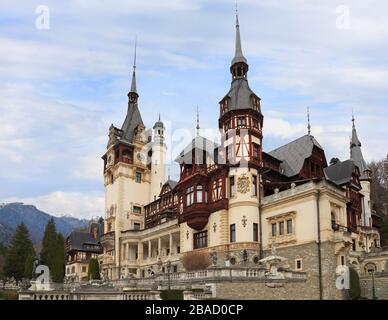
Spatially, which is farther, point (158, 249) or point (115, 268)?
point (115, 268)

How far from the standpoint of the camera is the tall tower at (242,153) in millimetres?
38031

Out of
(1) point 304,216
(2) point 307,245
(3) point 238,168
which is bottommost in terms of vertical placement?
(2) point 307,245

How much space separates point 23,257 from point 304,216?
1954 inches

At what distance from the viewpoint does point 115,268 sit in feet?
184

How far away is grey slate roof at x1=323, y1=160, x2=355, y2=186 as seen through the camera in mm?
47344

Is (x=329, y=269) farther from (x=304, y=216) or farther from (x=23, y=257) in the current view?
(x=23, y=257)

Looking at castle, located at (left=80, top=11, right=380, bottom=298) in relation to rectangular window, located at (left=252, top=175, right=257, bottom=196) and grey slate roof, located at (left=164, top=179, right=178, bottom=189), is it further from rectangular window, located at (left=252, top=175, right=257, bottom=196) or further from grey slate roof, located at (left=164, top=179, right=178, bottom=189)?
grey slate roof, located at (left=164, top=179, right=178, bottom=189)

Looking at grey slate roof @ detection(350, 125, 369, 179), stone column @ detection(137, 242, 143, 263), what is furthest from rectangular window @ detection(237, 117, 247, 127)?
grey slate roof @ detection(350, 125, 369, 179)

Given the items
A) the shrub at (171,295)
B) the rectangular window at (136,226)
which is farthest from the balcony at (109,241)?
the shrub at (171,295)

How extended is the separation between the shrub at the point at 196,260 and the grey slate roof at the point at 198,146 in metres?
8.93

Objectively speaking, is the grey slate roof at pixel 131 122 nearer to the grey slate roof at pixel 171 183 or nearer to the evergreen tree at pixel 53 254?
the grey slate roof at pixel 171 183

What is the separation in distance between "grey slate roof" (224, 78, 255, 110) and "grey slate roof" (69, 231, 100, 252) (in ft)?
148
